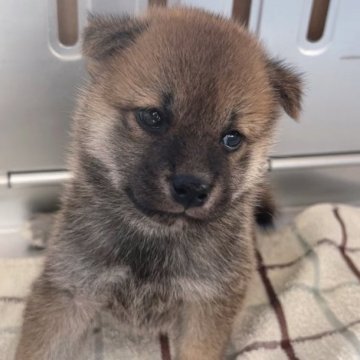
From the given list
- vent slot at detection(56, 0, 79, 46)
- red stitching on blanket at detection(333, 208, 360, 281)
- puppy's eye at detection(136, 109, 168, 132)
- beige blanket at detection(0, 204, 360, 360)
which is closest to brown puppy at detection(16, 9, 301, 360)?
puppy's eye at detection(136, 109, 168, 132)

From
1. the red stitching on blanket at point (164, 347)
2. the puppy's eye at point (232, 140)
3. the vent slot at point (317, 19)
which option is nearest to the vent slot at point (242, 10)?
the vent slot at point (317, 19)

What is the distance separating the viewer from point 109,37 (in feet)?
3.92

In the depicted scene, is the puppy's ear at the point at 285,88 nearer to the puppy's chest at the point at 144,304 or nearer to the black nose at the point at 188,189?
the black nose at the point at 188,189

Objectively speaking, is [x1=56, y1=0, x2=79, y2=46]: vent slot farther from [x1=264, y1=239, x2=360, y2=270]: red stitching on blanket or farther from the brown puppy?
[x1=264, y1=239, x2=360, y2=270]: red stitching on blanket

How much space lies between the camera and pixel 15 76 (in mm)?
1535

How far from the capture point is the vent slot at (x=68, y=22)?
58.7 inches

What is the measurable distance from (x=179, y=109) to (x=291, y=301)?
2.12ft

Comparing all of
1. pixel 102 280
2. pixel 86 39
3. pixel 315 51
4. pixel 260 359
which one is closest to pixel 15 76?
pixel 86 39

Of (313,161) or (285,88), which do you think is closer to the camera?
(285,88)

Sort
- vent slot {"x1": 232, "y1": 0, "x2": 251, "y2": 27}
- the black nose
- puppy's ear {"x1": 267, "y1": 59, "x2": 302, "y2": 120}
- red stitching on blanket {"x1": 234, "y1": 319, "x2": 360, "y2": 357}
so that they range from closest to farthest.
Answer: the black nose, puppy's ear {"x1": 267, "y1": 59, "x2": 302, "y2": 120}, red stitching on blanket {"x1": 234, "y1": 319, "x2": 360, "y2": 357}, vent slot {"x1": 232, "y1": 0, "x2": 251, "y2": 27}

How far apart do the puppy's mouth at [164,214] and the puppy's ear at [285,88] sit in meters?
0.30

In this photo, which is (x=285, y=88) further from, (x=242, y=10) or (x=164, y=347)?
(x=164, y=347)

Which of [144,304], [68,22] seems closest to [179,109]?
[144,304]

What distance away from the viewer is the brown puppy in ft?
3.57
